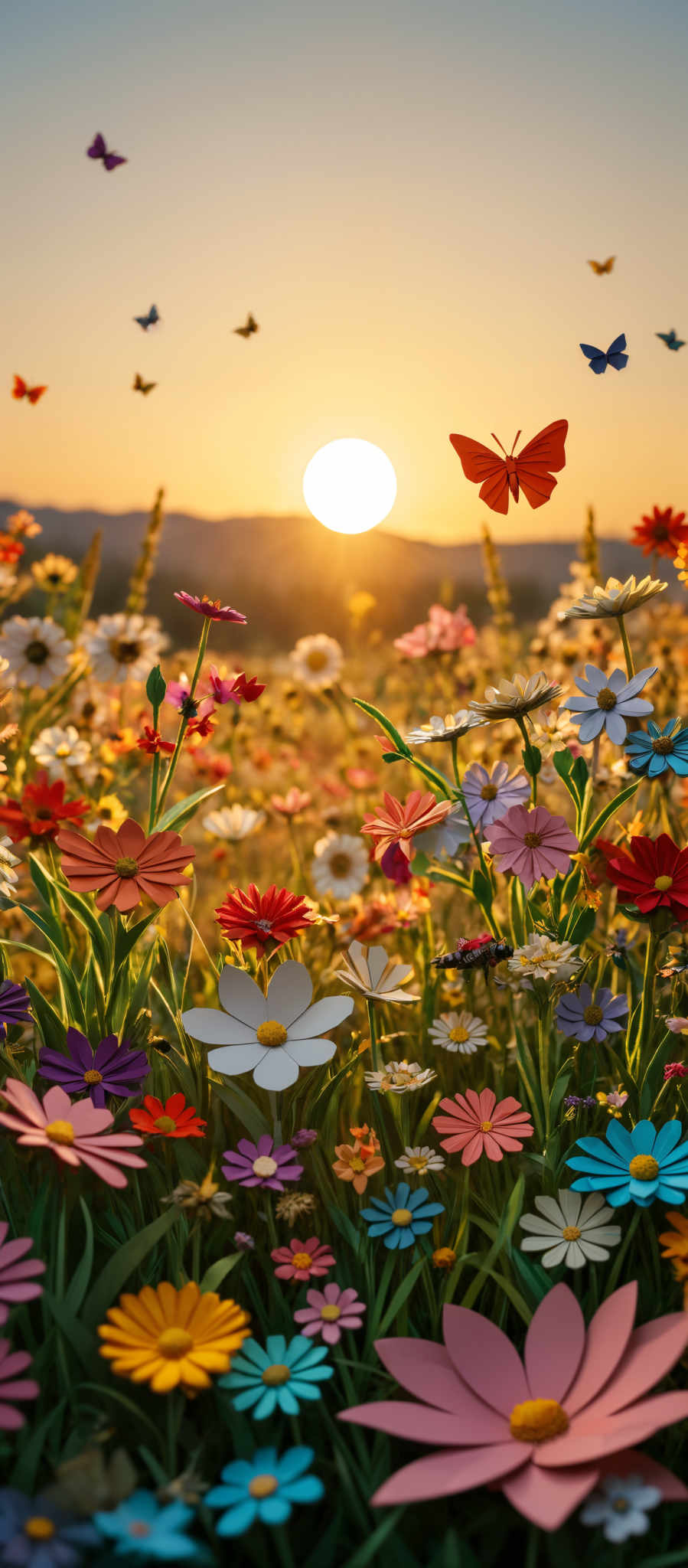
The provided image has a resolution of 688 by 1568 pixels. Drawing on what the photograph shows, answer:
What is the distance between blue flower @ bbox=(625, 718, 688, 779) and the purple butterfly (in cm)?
141

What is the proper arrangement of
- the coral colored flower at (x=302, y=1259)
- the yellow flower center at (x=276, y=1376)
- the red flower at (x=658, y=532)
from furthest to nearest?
the red flower at (x=658, y=532) < the coral colored flower at (x=302, y=1259) < the yellow flower center at (x=276, y=1376)

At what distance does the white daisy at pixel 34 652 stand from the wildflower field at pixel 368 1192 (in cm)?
83

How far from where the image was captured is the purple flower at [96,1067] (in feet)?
4.24

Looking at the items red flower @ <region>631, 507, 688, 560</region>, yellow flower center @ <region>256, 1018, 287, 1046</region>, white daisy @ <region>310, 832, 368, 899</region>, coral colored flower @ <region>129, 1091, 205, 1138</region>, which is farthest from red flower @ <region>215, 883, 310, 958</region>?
red flower @ <region>631, 507, 688, 560</region>

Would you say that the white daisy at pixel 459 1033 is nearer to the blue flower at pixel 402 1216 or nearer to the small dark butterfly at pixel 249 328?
the blue flower at pixel 402 1216

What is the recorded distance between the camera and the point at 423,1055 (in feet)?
5.50

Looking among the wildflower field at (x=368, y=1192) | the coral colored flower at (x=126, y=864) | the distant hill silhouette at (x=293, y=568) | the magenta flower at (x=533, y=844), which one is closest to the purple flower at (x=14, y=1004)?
the wildflower field at (x=368, y=1192)

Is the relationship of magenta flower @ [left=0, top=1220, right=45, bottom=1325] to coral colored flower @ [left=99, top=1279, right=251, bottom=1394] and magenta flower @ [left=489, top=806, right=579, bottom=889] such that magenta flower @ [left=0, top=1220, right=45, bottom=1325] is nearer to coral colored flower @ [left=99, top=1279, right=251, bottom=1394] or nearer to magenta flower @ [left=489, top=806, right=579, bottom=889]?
coral colored flower @ [left=99, top=1279, right=251, bottom=1394]

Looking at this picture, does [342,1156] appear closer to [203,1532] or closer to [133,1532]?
[203,1532]

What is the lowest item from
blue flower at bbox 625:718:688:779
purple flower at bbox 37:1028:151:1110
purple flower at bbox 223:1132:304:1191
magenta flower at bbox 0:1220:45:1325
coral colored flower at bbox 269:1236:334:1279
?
coral colored flower at bbox 269:1236:334:1279

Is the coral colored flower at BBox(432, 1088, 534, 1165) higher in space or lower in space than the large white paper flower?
lower

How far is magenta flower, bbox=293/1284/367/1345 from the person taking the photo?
1.08 m

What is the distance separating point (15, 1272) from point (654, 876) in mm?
868

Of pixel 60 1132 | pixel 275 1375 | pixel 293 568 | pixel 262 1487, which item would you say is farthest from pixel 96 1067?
pixel 293 568
